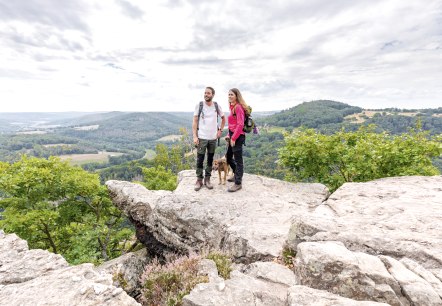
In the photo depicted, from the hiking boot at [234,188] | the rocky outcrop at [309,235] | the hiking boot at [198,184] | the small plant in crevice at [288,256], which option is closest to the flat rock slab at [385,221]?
the rocky outcrop at [309,235]

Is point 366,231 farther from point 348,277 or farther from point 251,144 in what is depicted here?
point 251,144

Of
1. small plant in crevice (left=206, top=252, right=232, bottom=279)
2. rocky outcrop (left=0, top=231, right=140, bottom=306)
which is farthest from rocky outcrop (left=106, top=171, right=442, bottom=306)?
rocky outcrop (left=0, top=231, right=140, bottom=306)

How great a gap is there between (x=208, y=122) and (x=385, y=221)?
7.18m

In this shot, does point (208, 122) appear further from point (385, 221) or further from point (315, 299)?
point (315, 299)

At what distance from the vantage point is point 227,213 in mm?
10531

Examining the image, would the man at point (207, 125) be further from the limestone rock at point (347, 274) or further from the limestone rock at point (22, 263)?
the limestone rock at point (347, 274)

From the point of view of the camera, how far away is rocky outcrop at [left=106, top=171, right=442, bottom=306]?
4.93m

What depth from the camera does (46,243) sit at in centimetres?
1981

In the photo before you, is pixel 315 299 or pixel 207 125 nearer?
pixel 315 299

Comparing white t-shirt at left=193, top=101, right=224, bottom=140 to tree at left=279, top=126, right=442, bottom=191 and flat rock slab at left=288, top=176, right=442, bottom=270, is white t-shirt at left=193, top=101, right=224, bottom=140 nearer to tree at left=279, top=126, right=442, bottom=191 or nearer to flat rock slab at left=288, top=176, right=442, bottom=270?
flat rock slab at left=288, top=176, right=442, bottom=270

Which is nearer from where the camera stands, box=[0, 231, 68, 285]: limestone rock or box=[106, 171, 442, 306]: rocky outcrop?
box=[106, 171, 442, 306]: rocky outcrop

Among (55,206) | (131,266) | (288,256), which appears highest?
(288,256)

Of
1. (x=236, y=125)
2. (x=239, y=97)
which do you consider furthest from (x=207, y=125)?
(x=239, y=97)

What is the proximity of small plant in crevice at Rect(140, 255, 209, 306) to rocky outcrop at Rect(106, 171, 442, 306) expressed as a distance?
Result: 1.72 feet
